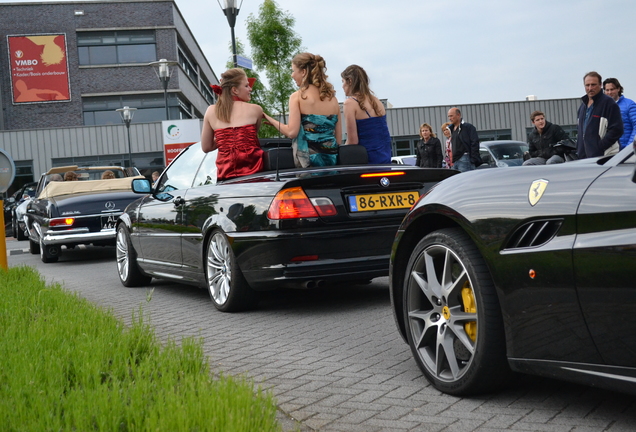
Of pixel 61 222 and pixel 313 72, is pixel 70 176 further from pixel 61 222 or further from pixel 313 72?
pixel 313 72

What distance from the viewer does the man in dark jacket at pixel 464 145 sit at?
→ 13383 millimetres

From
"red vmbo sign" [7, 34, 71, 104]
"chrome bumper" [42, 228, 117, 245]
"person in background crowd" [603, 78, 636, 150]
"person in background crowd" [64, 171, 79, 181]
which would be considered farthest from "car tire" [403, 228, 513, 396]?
"red vmbo sign" [7, 34, 71, 104]

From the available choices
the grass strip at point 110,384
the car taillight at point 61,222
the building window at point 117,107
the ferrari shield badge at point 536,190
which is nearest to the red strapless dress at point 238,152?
the grass strip at point 110,384

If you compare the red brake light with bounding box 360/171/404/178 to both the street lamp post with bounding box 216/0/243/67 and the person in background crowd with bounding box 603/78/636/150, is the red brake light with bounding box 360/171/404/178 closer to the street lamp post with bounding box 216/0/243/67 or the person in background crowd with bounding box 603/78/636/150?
the person in background crowd with bounding box 603/78/636/150

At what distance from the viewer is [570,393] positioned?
3.42 m

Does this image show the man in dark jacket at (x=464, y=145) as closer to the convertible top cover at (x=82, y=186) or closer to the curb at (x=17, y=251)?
the convertible top cover at (x=82, y=186)

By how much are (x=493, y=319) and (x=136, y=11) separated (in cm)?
4757

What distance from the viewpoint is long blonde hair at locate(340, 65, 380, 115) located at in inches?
298

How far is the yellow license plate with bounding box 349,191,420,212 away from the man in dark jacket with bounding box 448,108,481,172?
7.51m

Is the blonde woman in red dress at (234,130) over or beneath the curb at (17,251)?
over

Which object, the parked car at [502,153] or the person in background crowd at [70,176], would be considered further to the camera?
the parked car at [502,153]

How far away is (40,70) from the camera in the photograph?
1826 inches

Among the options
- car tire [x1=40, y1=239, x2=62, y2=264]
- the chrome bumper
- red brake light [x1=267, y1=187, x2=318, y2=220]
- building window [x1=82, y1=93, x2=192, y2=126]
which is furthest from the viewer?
building window [x1=82, y1=93, x2=192, y2=126]

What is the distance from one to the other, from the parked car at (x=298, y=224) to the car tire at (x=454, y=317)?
2012 millimetres
